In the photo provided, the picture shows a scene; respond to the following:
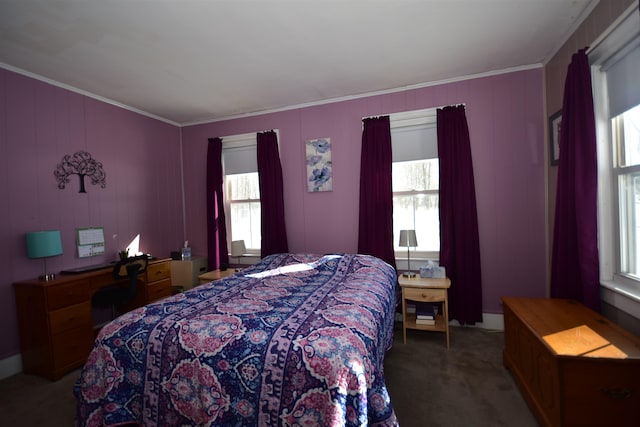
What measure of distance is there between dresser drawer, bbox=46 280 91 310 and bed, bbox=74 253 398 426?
1.18 meters

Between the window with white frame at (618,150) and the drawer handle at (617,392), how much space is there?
2.57ft

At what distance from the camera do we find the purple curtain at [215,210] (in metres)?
4.15

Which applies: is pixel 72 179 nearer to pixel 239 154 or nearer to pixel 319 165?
pixel 239 154

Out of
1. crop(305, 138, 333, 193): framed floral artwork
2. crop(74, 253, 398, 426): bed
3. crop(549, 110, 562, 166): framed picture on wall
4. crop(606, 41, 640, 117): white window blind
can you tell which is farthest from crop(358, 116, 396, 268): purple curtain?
crop(606, 41, 640, 117): white window blind

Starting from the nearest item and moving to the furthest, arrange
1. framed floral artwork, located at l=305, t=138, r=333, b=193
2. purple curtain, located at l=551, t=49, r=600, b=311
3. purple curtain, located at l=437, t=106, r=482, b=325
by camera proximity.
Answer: purple curtain, located at l=551, t=49, r=600, b=311 → purple curtain, located at l=437, t=106, r=482, b=325 → framed floral artwork, located at l=305, t=138, r=333, b=193

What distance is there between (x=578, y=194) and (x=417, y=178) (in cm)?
155

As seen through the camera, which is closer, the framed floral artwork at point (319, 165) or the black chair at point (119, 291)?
the black chair at point (119, 291)

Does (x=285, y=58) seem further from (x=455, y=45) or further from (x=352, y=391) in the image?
(x=352, y=391)

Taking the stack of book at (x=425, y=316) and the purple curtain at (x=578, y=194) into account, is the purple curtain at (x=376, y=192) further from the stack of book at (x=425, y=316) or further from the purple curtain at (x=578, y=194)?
the purple curtain at (x=578, y=194)

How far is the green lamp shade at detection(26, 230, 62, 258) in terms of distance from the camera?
101 inches

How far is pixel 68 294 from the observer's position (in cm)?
263

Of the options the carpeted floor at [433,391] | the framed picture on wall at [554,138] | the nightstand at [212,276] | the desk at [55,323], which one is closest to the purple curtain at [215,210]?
the nightstand at [212,276]

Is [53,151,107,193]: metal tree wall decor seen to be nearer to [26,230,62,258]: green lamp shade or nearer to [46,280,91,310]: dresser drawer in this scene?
[26,230,62,258]: green lamp shade

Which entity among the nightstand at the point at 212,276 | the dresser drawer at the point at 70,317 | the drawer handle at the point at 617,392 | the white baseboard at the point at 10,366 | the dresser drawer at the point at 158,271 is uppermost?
the dresser drawer at the point at 158,271
